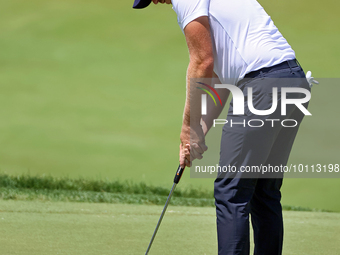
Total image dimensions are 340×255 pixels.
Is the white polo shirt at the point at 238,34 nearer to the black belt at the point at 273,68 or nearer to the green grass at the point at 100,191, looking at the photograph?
the black belt at the point at 273,68

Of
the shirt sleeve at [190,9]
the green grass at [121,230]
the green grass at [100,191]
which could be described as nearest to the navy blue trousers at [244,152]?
the shirt sleeve at [190,9]

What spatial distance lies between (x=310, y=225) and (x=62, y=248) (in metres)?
1.47

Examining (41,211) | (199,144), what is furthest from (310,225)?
(41,211)

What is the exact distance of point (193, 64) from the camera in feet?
4.59

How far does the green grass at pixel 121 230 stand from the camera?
6.31ft

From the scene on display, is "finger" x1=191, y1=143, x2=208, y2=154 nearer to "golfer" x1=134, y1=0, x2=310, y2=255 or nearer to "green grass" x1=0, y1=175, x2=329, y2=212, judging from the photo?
"golfer" x1=134, y1=0, x2=310, y2=255

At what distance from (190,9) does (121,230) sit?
4.22 feet

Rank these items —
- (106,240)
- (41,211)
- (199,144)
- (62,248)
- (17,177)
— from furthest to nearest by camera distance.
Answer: (17,177) → (41,211) → (106,240) → (62,248) → (199,144)

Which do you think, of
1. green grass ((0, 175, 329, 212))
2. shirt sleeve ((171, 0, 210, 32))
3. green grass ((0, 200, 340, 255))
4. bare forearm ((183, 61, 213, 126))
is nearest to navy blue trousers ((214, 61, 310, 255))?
bare forearm ((183, 61, 213, 126))

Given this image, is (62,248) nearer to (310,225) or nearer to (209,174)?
(310,225)

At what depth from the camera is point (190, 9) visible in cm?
137

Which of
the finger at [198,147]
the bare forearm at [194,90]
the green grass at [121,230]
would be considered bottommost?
the green grass at [121,230]

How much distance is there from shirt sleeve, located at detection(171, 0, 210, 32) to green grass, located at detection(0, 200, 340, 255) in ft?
3.35

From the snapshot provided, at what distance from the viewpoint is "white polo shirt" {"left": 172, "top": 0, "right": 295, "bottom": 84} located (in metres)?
1.36
